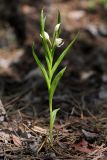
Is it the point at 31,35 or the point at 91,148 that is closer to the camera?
the point at 91,148

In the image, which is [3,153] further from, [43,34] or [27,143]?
[43,34]

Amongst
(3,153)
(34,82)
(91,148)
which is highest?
(3,153)

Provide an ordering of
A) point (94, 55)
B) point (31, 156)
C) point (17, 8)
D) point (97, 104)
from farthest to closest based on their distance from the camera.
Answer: point (17, 8)
point (94, 55)
point (97, 104)
point (31, 156)

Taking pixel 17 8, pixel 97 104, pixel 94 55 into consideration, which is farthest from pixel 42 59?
pixel 97 104

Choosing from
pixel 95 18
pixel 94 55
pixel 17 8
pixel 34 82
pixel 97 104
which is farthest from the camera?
pixel 95 18

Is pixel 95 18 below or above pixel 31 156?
below

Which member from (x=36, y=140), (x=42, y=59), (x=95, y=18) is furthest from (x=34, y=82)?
(x=95, y=18)

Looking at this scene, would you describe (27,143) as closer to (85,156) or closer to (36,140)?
(36,140)
